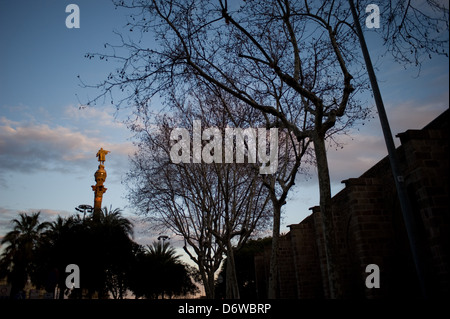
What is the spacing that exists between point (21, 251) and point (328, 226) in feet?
111

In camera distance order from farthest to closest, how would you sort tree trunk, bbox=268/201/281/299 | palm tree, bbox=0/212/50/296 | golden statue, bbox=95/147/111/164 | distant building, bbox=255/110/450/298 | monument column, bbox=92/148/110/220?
1. golden statue, bbox=95/147/111/164
2. monument column, bbox=92/148/110/220
3. palm tree, bbox=0/212/50/296
4. tree trunk, bbox=268/201/281/299
5. distant building, bbox=255/110/450/298

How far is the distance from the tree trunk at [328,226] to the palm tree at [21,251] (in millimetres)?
30382

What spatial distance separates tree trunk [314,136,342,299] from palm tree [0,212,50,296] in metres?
30.4

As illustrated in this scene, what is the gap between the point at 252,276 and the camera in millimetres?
45469

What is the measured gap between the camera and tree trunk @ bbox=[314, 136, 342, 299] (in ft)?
26.0

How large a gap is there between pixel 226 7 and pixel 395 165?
19.2 feet

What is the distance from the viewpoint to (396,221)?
1170 cm

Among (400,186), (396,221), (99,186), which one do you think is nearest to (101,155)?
(99,186)

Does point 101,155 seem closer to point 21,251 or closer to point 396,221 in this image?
point 21,251

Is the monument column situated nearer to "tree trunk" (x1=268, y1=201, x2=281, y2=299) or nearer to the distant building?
the distant building

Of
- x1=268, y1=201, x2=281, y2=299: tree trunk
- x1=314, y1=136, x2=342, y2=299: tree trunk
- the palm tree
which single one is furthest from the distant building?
the palm tree

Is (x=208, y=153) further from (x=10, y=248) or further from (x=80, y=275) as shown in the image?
(x=10, y=248)

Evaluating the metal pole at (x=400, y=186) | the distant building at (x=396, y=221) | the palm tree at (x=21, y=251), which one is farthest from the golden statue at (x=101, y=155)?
the metal pole at (x=400, y=186)
